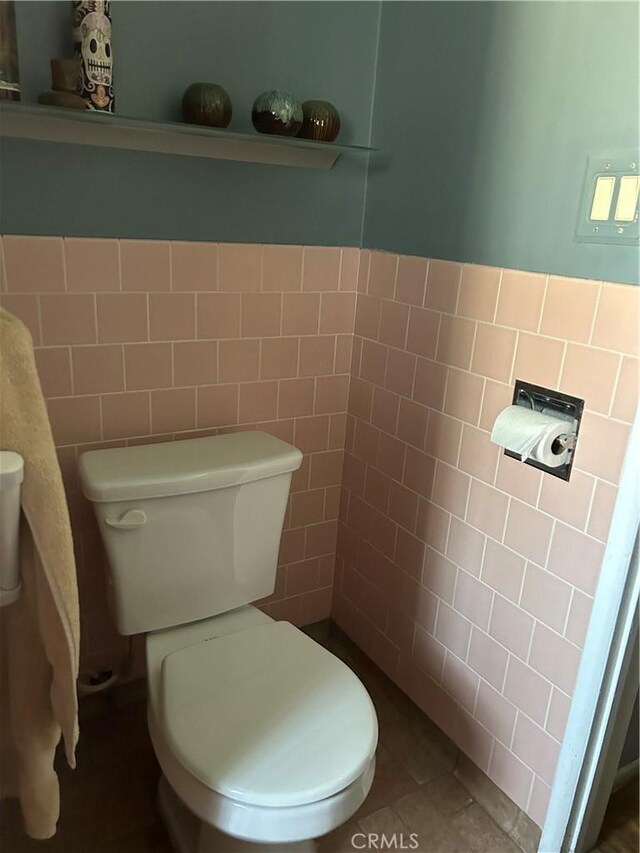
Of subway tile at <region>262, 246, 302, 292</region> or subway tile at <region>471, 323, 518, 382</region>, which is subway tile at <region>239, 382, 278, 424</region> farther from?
subway tile at <region>471, 323, 518, 382</region>

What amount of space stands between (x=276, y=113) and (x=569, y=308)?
0.75 meters

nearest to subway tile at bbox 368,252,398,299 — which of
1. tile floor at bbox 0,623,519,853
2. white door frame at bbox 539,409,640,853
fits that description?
white door frame at bbox 539,409,640,853

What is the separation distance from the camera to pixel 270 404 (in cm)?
176

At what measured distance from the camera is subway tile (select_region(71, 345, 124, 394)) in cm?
147

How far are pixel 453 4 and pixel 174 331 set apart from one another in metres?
0.95

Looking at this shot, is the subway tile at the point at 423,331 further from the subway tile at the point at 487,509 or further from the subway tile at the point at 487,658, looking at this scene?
the subway tile at the point at 487,658

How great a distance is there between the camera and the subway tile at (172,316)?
60.1 inches

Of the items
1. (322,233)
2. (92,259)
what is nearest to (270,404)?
(322,233)

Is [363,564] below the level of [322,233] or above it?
below

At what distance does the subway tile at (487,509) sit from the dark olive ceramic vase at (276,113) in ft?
2.94

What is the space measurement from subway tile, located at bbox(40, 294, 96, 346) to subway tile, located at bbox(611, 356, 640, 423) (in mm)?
1088

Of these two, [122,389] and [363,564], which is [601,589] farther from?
[122,389]

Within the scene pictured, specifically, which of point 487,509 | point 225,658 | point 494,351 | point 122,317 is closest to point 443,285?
point 494,351

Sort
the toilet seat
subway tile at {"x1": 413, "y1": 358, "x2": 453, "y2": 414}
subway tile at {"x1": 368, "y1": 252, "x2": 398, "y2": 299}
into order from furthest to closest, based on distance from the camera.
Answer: subway tile at {"x1": 368, "y1": 252, "x2": 398, "y2": 299}
subway tile at {"x1": 413, "y1": 358, "x2": 453, "y2": 414}
the toilet seat
